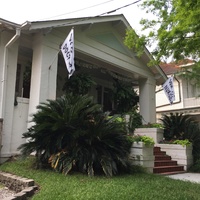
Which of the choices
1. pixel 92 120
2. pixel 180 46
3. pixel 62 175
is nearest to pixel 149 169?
pixel 92 120

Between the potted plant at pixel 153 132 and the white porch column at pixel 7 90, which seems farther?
the potted plant at pixel 153 132

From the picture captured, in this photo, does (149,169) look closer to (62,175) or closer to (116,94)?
(62,175)

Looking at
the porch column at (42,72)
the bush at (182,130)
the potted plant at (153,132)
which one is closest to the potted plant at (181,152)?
the potted plant at (153,132)

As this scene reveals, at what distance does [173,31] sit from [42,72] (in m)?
4.64

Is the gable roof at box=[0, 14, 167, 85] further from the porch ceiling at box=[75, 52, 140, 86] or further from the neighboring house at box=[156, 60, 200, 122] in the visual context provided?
the neighboring house at box=[156, 60, 200, 122]

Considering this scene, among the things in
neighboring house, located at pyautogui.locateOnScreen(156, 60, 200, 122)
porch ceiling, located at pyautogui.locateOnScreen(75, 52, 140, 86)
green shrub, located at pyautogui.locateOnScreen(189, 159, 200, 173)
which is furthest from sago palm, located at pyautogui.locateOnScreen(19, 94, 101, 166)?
neighboring house, located at pyautogui.locateOnScreen(156, 60, 200, 122)

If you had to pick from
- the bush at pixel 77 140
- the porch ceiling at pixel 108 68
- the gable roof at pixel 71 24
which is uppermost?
the gable roof at pixel 71 24

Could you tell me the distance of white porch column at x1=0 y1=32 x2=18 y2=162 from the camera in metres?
8.48

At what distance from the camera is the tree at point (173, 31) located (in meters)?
6.73

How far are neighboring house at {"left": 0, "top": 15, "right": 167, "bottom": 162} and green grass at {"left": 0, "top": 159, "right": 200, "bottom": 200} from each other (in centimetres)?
256

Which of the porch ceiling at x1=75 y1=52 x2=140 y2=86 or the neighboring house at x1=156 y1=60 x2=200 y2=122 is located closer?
the porch ceiling at x1=75 y1=52 x2=140 y2=86

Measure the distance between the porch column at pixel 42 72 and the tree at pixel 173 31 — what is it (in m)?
2.95

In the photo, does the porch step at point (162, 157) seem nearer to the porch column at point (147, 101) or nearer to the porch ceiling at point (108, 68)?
the porch column at point (147, 101)

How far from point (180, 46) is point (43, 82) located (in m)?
4.81
